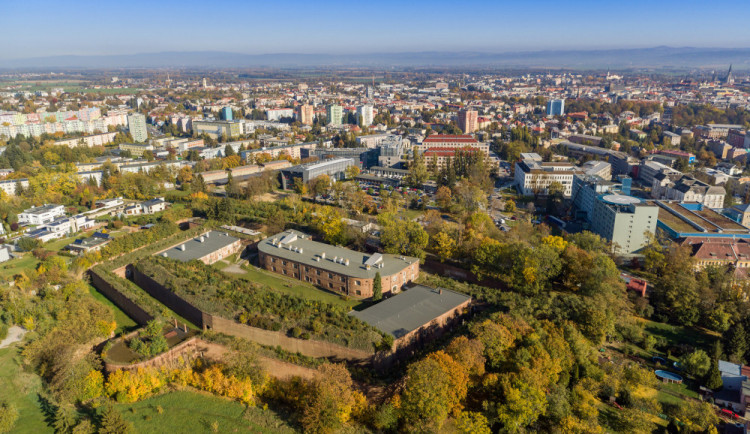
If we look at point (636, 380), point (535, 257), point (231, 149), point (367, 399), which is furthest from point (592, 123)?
point (367, 399)

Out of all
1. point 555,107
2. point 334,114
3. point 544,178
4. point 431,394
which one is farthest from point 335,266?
point 555,107

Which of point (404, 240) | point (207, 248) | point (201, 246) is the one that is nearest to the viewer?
point (404, 240)

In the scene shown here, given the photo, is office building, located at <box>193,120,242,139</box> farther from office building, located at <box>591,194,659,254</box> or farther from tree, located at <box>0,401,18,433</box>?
tree, located at <box>0,401,18,433</box>

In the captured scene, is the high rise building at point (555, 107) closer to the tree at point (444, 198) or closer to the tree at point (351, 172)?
the tree at point (351, 172)

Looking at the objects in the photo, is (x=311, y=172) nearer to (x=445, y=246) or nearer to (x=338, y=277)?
(x=445, y=246)

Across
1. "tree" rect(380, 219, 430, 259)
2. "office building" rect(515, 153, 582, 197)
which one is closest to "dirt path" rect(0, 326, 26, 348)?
"tree" rect(380, 219, 430, 259)
